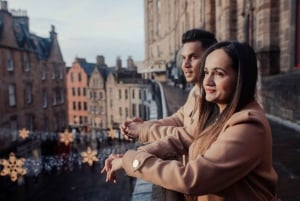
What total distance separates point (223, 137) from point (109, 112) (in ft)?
144

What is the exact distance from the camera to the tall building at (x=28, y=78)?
69.6ft

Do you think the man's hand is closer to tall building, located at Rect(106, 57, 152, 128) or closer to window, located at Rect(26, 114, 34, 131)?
window, located at Rect(26, 114, 34, 131)

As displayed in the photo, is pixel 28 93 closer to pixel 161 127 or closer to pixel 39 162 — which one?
pixel 39 162

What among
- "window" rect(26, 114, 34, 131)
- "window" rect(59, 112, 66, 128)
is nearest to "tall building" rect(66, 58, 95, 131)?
"window" rect(59, 112, 66, 128)

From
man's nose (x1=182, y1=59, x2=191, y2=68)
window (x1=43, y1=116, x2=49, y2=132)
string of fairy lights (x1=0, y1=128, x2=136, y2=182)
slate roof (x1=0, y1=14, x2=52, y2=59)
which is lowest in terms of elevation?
string of fairy lights (x1=0, y1=128, x2=136, y2=182)

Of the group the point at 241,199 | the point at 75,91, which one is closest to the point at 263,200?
the point at 241,199

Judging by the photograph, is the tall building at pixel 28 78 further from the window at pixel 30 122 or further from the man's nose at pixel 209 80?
the man's nose at pixel 209 80

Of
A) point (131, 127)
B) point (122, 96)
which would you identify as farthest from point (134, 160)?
point (122, 96)

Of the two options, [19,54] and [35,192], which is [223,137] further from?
[19,54]

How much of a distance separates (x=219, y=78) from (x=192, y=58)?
0.74 m

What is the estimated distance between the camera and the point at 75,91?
47.5 metres

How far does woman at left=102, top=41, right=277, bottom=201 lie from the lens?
1317 mm

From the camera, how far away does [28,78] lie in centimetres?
2402

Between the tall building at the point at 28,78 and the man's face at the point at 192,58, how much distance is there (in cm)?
2024
